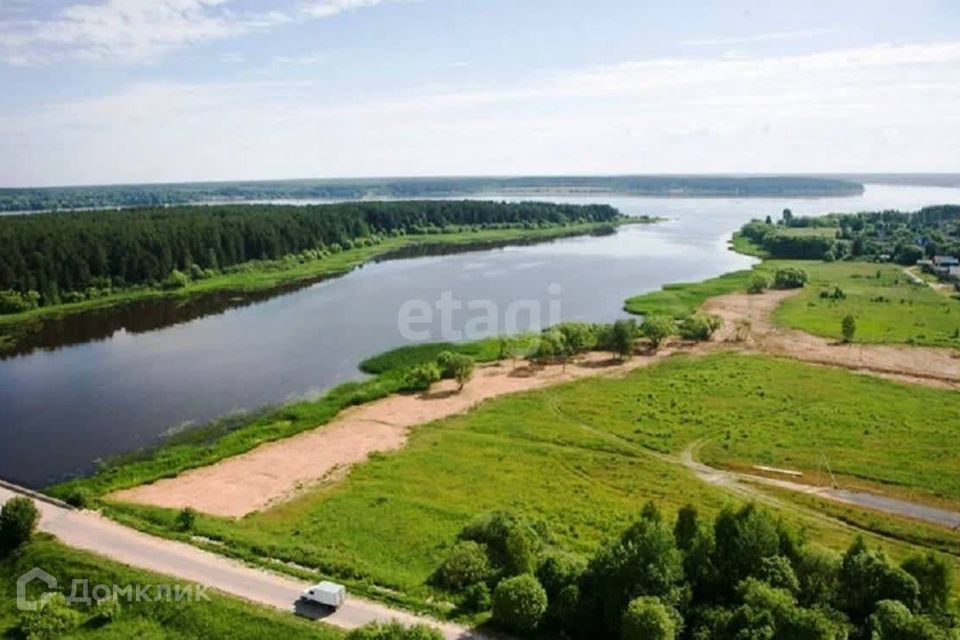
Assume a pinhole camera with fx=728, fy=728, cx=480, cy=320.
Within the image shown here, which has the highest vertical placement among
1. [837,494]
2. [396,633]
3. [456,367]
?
[396,633]

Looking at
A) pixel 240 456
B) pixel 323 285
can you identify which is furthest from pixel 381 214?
pixel 240 456

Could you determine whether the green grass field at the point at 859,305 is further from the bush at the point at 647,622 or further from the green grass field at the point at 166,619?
the green grass field at the point at 166,619

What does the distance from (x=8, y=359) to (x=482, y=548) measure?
176ft

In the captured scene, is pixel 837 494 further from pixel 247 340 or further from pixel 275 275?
pixel 275 275

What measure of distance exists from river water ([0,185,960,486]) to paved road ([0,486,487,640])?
905 cm

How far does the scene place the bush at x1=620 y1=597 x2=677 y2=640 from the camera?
64.5ft

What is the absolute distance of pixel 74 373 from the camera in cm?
5638

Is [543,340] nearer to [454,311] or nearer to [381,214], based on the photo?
[454,311]

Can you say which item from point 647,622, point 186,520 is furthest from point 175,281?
point 647,622

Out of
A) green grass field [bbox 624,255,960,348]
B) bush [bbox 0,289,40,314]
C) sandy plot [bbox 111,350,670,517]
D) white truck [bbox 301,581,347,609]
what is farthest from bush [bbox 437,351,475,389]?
bush [bbox 0,289,40,314]

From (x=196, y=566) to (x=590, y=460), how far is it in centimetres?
2083

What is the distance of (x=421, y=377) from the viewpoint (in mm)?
52094

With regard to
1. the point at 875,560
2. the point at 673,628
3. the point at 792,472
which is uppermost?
the point at 875,560

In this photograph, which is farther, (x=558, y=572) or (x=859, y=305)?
(x=859, y=305)
